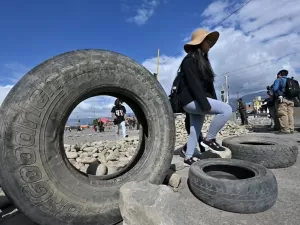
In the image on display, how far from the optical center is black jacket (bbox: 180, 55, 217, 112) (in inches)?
106

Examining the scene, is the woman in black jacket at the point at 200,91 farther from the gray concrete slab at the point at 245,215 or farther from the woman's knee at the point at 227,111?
the gray concrete slab at the point at 245,215

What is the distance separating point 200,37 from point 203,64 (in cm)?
41

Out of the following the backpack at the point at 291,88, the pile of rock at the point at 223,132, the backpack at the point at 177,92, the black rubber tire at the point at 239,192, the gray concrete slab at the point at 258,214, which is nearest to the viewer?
the gray concrete slab at the point at 258,214

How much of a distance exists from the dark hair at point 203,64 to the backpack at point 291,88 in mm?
4842

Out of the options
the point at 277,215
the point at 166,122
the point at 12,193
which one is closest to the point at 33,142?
the point at 12,193

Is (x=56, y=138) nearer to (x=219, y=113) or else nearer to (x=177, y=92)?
(x=177, y=92)

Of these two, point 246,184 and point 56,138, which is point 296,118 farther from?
point 56,138

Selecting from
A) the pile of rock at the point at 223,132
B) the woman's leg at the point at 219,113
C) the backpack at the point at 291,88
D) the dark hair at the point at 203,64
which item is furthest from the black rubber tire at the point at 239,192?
the backpack at the point at 291,88

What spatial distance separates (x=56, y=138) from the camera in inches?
60.5

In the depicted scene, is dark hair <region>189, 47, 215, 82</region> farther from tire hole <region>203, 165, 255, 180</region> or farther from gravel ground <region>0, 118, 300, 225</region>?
gravel ground <region>0, 118, 300, 225</region>

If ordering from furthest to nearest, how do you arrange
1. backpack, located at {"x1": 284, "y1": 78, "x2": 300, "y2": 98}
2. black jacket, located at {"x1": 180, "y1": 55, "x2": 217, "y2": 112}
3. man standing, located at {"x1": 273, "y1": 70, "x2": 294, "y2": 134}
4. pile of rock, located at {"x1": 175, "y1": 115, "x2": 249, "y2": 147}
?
pile of rock, located at {"x1": 175, "y1": 115, "x2": 249, "y2": 147}, man standing, located at {"x1": 273, "y1": 70, "x2": 294, "y2": 134}, backpack, located at {"x1": 284, "y1": 78, "x2": 300, "y2": 98}, black jacket, located at {"x1": 180, "y1": 55, "x2": 217, "y2": 112}

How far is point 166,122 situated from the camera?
2.01 m

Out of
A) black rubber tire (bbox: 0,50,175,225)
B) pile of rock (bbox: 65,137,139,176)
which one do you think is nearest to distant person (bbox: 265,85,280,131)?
pile of rock (bbox: 65,137,139,176)

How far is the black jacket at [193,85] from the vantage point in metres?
2.69
